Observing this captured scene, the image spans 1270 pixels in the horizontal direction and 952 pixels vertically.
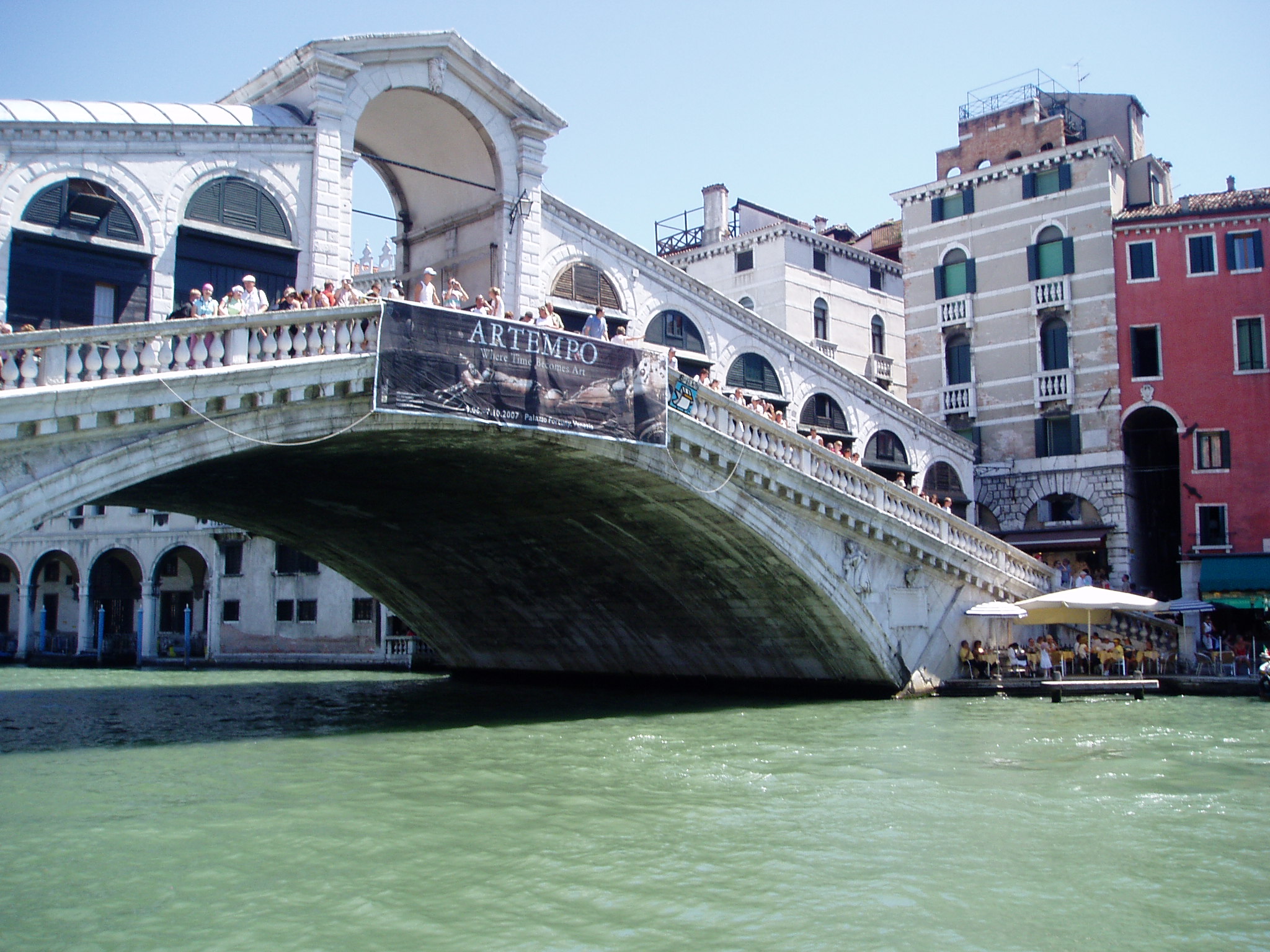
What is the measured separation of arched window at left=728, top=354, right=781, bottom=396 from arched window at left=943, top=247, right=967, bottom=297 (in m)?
8.39

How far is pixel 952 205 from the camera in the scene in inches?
1261

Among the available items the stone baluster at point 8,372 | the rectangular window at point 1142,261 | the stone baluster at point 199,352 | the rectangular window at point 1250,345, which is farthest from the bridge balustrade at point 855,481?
the stone baluster at point 8,372

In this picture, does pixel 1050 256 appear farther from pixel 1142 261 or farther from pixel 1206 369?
pixel 1206 369

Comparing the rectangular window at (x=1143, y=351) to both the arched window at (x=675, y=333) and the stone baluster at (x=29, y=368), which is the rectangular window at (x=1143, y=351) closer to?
the arched window at (x=675, y=333)

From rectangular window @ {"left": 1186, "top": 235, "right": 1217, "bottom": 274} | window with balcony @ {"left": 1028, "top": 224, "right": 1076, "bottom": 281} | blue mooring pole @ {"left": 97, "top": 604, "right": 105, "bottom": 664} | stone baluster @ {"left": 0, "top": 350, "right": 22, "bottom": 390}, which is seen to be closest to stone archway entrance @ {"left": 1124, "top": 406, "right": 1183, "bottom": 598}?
rectangular window @ {"left": 1186, "top": 235, "right": 1217, "bottom": 274}

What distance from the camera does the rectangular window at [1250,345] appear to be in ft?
89.8

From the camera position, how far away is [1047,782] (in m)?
12.6

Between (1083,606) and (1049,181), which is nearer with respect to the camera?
(1083,606)

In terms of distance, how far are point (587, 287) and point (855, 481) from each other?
6413 mm

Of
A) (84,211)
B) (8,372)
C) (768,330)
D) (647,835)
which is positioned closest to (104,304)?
(84,211)

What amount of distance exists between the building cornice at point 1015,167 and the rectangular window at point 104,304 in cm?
2329

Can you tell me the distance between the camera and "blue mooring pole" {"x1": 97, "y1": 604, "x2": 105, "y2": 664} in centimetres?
4041

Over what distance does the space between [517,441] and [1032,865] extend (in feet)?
33.8

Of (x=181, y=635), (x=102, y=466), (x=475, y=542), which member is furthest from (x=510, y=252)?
(x=181, y=635)
